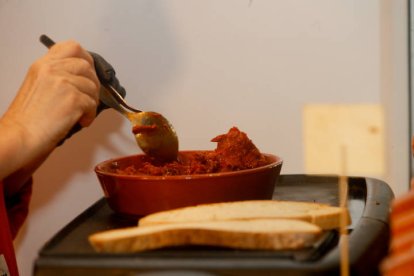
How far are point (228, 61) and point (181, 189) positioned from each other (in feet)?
1.83

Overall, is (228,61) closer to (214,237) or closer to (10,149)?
(10,149)

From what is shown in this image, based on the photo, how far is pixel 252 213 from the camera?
769mm

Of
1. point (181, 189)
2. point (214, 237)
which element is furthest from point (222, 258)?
point (181, 189)

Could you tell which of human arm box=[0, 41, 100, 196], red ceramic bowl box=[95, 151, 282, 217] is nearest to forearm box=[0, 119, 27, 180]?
human arm box=[0, 41, 100, 196]

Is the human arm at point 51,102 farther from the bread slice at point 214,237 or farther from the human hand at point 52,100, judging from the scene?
the bread slice at point 214,237

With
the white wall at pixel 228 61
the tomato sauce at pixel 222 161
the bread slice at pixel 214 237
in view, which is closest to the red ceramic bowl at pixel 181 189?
the tomato sauce at pixel 222 161

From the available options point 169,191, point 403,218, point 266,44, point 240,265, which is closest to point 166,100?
point 266,44

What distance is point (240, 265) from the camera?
62 centimetres

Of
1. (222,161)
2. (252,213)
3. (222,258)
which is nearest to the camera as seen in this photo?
(222,258)

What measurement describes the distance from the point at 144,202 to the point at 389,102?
0.69 metres

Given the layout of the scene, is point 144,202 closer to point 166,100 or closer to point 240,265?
point 240,265

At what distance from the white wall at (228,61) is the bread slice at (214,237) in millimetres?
681

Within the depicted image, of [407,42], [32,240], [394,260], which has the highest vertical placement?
[407,42]

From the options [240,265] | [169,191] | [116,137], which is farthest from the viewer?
[116,137]
